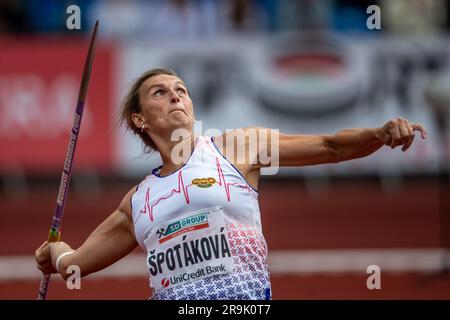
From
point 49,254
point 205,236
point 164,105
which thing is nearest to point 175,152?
point 164,105

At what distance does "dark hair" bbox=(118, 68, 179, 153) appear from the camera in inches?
A: 251

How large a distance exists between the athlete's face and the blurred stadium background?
27.6 feet

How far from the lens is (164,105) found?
20.2 ft

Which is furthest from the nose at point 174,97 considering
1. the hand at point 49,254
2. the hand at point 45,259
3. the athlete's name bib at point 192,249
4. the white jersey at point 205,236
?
the hand at point 45,259

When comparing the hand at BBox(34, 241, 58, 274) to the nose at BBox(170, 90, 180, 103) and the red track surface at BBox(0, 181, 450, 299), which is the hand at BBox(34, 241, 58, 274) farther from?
the red track surface at BBox(0, 181, 450, 299)

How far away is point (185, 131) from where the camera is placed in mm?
6105

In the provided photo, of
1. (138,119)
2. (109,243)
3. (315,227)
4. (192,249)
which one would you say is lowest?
(192,249)

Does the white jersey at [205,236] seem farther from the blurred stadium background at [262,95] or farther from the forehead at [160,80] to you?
the blurred stadium background at [262,95]

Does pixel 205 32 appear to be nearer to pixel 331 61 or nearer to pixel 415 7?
pixel 331 61

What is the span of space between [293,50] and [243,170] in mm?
10831

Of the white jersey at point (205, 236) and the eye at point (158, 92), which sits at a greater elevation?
the eye at point (158, 92)

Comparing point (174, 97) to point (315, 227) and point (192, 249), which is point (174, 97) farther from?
point (315, 227)

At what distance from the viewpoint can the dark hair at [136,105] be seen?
6371 mm

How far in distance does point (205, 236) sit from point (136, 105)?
1078 millimetres
